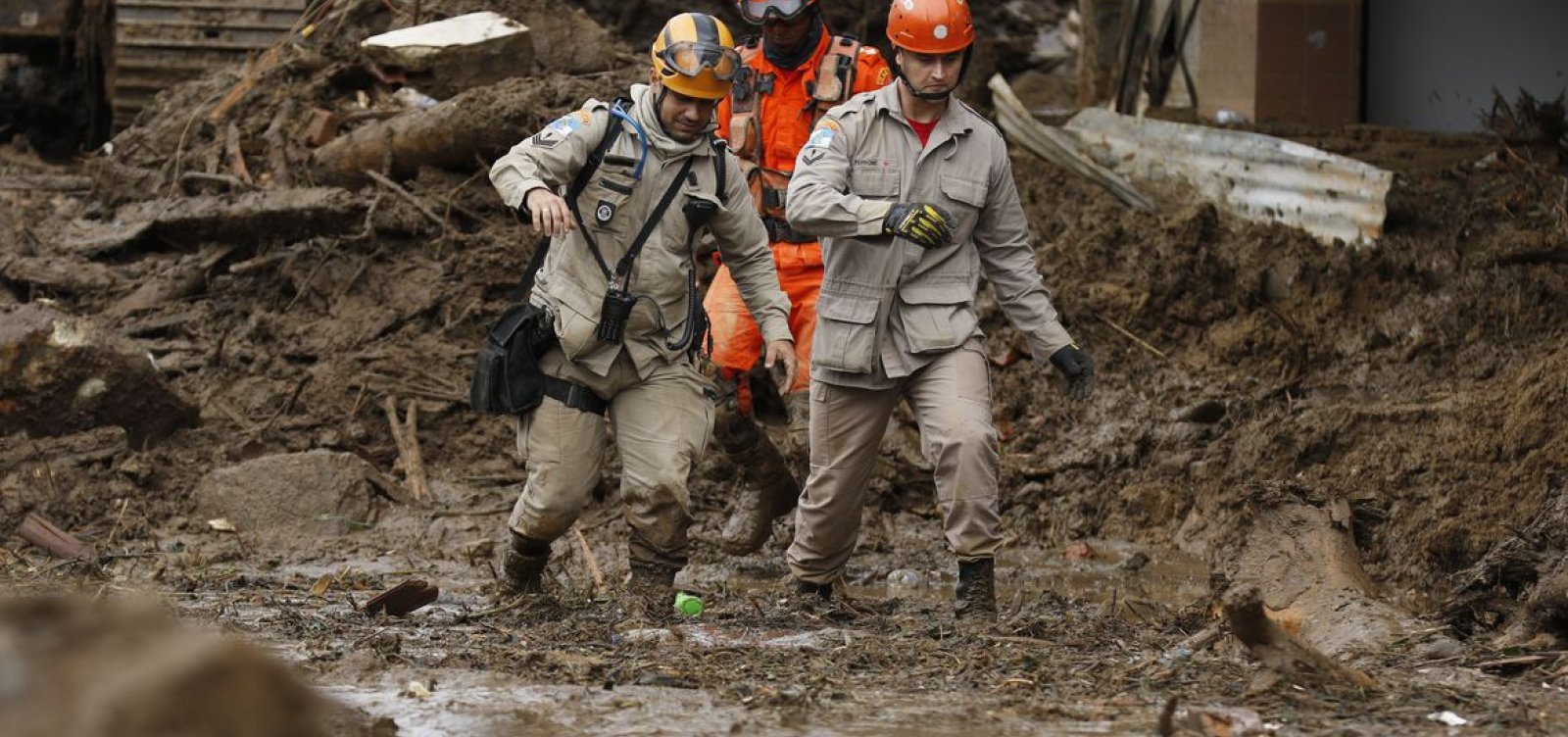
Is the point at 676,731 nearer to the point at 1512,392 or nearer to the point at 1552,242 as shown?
the point at 1512,392

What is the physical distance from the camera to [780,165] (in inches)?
297

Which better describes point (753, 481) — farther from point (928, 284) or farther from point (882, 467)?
point (928, 284)

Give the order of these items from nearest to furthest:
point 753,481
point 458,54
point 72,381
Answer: point 753,481 < point 72,381 < point 458,54

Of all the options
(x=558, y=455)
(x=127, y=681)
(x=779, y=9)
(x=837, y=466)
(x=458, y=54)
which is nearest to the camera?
(x=127, y=681)

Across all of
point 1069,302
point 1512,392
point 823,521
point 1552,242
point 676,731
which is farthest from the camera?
point 1069,302

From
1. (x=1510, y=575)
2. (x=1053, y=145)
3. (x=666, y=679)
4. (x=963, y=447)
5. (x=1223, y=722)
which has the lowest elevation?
(x=666, y=679)

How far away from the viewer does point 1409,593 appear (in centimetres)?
703

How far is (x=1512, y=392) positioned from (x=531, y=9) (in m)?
6.45

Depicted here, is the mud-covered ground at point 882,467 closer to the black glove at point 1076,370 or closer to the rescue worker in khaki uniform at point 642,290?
the rescue worker in khaki uniform at point 642,290

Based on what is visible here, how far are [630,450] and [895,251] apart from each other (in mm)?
1136

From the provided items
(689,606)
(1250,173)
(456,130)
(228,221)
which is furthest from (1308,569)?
(228,221)

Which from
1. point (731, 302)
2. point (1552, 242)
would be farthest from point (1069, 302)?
point (731, 302)

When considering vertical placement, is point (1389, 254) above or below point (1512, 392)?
above

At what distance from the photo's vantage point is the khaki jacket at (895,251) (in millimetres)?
6375
